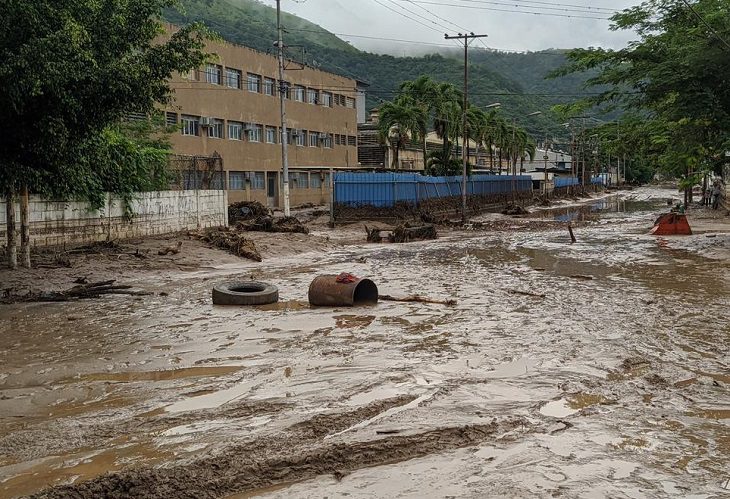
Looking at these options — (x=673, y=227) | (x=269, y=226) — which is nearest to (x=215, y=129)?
(x=269, y=226)

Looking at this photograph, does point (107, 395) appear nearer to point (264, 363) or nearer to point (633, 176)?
point (264, 363)

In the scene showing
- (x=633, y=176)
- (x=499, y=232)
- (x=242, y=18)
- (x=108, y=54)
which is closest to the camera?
(x=108, y=54)

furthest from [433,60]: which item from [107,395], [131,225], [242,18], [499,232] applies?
[107,395]

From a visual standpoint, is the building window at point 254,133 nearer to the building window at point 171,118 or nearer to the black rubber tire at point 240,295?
the building window at point 171,118

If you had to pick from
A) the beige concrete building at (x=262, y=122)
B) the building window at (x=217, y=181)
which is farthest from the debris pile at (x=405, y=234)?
the beige concrete building at (x=262, y=122)

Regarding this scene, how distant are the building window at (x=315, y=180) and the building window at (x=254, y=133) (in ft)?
21.0

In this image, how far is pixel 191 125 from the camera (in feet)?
141

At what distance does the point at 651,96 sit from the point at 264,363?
64.3ft

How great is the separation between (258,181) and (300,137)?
22.8ft

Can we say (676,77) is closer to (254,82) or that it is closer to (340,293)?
(340,293)

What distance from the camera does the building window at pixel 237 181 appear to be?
4620 cm

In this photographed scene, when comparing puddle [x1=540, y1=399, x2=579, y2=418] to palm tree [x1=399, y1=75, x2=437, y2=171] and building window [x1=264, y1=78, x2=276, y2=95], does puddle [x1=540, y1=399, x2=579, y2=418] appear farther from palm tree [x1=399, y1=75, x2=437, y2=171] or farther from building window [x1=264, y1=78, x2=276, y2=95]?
building window [x1=264, y1=78, x2=276, y2=95]

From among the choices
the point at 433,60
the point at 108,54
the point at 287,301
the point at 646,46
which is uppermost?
the point at 433,60

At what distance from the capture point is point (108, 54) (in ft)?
37.3
